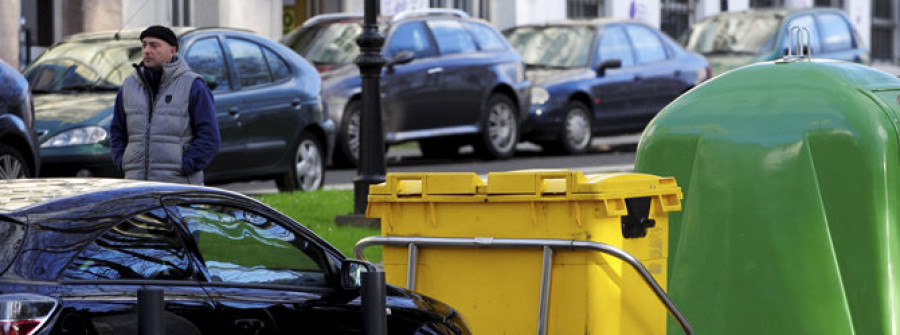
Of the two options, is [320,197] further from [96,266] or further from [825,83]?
[96,266]

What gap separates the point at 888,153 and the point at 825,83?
14.3 inches

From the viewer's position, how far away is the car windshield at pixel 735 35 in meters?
28.2

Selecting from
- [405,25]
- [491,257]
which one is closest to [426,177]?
[491,257]

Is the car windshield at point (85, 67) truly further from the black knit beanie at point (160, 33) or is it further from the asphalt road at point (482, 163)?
the black knit beanie at point (160, 33)

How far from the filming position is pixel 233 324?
578cm

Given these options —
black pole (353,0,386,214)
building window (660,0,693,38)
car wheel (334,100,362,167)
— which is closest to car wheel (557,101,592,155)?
car wheel (334,100,362,167)

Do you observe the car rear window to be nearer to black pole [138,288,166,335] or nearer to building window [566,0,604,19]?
black pole [138,288,166,335]

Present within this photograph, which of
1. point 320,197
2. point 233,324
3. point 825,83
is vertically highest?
point 825,83

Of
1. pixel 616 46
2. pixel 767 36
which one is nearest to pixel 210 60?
pixel 616 46

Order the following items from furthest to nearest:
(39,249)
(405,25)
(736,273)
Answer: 1. (405,25)
2. (736,273)
3. (39,249)

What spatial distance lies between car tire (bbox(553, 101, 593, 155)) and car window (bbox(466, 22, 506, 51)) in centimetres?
154

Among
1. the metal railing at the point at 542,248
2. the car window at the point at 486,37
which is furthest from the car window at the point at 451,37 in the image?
the metal railing at the point at 542,248

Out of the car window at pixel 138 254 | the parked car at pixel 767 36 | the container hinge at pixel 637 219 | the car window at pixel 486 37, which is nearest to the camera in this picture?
the car window at pixel 138 254

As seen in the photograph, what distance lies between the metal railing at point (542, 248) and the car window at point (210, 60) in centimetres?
765
